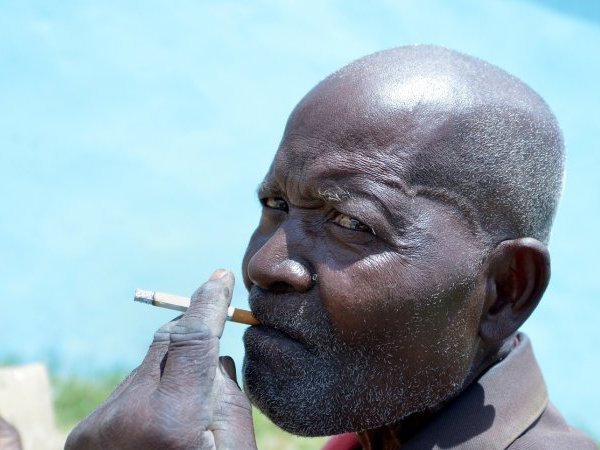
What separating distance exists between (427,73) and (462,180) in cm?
33

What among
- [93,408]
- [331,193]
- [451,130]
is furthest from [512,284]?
[93,408]

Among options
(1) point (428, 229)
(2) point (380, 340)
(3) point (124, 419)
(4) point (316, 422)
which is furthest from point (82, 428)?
(1) point (428, 229)

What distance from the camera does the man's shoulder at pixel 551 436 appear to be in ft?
8.26

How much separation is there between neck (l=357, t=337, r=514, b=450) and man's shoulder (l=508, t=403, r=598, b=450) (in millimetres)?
206

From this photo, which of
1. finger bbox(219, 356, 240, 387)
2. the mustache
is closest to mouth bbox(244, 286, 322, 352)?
the mustache

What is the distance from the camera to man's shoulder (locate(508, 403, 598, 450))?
2.52 metres

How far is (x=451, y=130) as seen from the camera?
249cm

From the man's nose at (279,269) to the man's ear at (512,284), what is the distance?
52cm

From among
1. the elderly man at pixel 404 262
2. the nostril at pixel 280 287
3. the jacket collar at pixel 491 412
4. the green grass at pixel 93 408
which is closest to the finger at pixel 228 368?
the elderly man at pixel 404 262

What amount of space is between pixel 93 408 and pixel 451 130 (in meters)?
3.52

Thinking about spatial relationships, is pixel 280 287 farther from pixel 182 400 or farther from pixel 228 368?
pixel 182 400

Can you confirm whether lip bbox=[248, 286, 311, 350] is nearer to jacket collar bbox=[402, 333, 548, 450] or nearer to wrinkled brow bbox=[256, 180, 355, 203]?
wrinkled brow bbox=[256, 180, 355, 203]

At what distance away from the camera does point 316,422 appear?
A: 2.42 meters

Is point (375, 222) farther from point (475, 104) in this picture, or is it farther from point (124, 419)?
point (124, 419)
